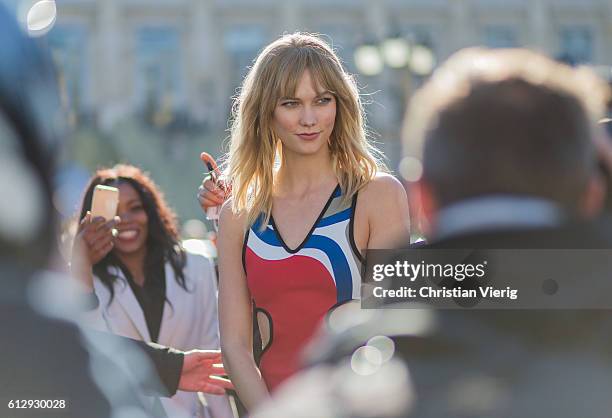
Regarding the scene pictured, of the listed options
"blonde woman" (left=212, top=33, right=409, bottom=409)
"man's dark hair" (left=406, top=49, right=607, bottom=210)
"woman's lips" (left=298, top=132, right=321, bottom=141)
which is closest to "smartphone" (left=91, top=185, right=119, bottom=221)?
A: "blonde woman" (left=212, top=33, right=409, bottom=409)

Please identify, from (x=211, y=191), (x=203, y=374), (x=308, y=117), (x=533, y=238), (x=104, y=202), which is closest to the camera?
(x=533, y=238)

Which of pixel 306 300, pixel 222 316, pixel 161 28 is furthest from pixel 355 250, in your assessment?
pixel 161 28

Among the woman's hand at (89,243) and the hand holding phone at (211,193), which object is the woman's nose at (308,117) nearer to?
the hand holding phone at (211,193)

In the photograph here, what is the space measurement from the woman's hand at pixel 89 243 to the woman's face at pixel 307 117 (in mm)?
698

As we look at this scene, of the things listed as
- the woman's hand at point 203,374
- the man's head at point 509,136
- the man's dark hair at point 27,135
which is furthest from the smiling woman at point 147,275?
the man's dark hair at point 27,135

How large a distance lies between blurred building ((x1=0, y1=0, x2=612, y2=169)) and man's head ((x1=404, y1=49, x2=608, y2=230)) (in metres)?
0.39

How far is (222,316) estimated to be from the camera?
1.83 m

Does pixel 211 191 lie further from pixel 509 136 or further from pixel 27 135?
pixel 27 135

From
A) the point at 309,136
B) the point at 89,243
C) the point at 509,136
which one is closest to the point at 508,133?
the point at 509,136

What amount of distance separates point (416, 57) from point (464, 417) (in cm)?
342

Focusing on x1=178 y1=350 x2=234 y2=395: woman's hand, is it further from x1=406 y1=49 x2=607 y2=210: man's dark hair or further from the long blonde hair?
x1=406 y1=49 x2=607 y2=210: man's dark hair

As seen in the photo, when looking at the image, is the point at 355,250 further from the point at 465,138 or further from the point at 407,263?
the point at 465,138

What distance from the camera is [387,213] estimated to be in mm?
1796

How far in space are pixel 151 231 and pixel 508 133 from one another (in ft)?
6.41
